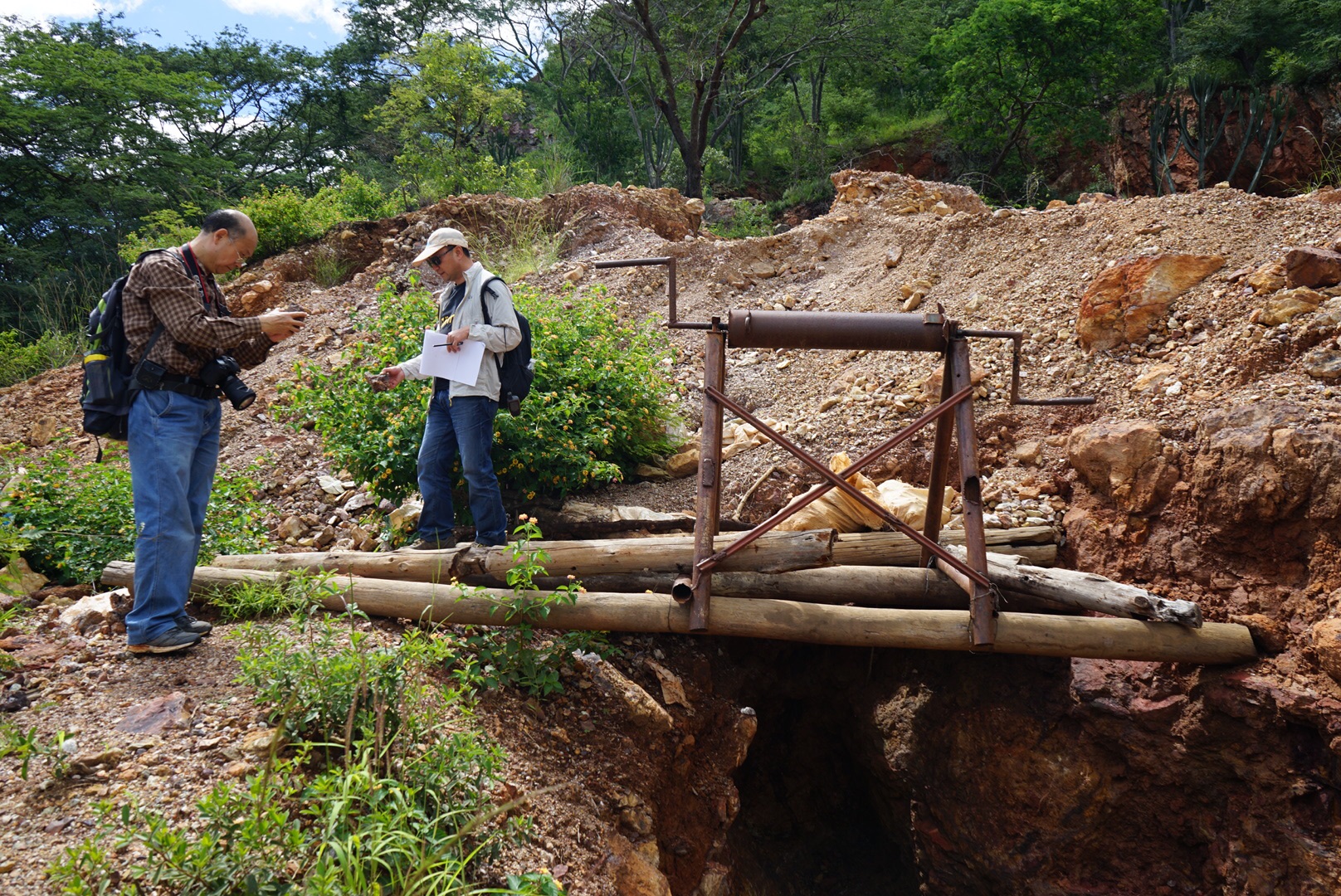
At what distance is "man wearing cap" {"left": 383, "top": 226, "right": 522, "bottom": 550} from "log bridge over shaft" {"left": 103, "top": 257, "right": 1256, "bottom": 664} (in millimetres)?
299

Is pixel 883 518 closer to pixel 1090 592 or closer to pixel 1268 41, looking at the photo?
pixel 1090 592

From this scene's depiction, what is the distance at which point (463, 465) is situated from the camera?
13.1 feet

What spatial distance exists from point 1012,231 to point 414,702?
21.8 feet

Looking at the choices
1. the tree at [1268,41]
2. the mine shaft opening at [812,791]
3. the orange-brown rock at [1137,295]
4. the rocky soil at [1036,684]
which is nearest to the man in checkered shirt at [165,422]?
the rocky soil at [1036,684]

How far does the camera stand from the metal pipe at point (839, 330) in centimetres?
338

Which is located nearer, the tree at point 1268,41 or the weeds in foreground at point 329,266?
the weeds in foreground at point 329,266

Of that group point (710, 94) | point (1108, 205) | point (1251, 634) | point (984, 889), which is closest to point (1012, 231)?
point (1108, 205)

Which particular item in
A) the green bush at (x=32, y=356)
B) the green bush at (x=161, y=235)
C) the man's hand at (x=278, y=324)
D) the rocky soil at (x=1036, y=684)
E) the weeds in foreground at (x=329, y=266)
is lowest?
the rocky soil at (x=1036, y=684)

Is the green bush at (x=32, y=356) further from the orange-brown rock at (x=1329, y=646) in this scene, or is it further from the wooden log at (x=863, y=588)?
the orange-brown rock at (x=1329, y=646)

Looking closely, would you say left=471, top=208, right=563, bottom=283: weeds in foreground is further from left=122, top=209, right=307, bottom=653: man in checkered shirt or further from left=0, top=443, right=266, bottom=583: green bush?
left=122, top=209, right=307, bottom=653: man in checkered shirt

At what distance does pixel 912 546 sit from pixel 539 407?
2.10m

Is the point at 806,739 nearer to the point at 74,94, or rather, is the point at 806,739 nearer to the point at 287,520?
the point at 287,520

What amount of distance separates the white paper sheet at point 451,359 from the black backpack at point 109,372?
1062mm

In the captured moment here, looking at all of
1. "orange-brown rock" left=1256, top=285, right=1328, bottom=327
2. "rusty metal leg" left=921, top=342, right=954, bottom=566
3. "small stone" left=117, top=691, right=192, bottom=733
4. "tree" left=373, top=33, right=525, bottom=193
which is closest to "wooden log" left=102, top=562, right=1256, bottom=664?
"rusty metal leg" left=921, top=342, right=954, bottom=566
